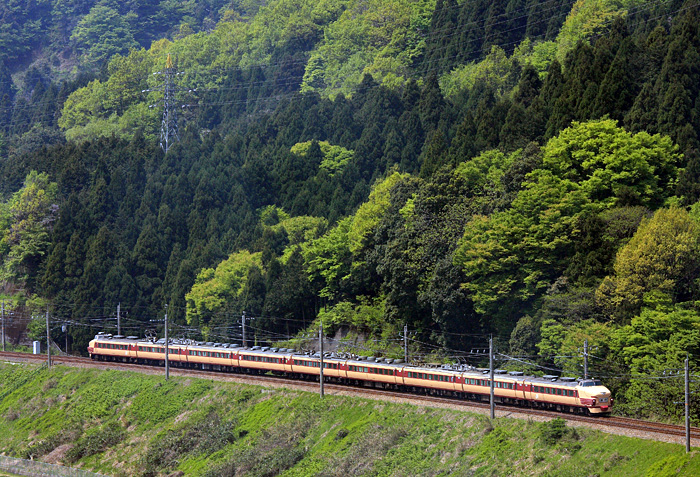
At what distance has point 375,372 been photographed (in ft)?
256

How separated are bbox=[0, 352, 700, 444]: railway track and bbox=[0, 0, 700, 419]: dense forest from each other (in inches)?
208

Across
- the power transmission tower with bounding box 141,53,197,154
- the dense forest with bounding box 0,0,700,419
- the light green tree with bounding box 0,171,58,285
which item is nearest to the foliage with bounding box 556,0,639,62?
the dense forest with bounding box 0,0,700,419

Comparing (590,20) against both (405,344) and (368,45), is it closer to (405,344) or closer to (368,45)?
(368,45)

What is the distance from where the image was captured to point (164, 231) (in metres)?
128

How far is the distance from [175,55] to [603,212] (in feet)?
424

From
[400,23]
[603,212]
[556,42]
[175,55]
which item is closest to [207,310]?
[603,212]

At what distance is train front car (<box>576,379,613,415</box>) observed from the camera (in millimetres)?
62031

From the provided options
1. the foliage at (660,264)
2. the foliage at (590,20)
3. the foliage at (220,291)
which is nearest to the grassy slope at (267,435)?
the foliage at (660,264)

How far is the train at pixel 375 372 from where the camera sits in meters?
63.9

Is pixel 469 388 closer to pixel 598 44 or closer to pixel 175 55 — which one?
pixel 598 44

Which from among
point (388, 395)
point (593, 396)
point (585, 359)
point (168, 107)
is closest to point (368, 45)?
point (168, 107)

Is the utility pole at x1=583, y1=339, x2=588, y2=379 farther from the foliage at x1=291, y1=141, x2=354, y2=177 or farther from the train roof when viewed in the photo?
the foliage at x1=291, y1=141, x2=354, y2=177

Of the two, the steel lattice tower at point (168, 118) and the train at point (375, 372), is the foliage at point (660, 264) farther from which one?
the steel lattice tower at point (168, 118)

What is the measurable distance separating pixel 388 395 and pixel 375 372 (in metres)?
6.52
